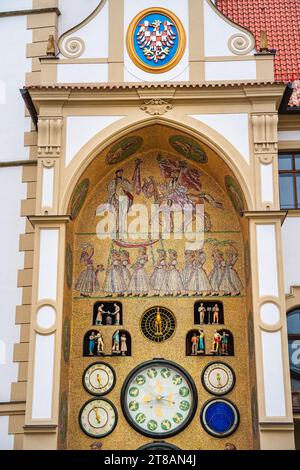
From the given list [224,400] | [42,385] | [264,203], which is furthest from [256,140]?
[42,385]

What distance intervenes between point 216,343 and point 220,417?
129 centimetres

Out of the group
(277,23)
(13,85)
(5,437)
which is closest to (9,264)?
(5,437)

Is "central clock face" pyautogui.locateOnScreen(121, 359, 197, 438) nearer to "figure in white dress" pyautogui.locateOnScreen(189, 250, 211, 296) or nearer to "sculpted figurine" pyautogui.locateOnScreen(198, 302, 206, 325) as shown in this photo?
"sculpted figurine" pyautogui.locateOnScreen(198, 302, 206, 325)

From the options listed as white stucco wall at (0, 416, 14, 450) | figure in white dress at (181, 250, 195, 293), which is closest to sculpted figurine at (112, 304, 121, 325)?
figure in white dress at (181, 250, 195, 293)

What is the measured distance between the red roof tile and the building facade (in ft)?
6.77

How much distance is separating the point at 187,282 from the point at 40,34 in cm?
588

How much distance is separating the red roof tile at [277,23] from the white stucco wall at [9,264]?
19.9 feet

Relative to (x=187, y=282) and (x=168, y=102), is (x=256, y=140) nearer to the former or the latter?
(x=168, y=102)

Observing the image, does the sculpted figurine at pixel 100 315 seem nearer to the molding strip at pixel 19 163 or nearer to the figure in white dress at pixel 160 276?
the figure in white dress at pixel 160 276

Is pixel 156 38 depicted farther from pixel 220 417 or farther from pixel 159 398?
pixel 220 417

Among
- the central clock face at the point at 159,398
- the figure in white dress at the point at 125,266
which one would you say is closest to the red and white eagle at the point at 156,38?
the figure in white dress at the point at 125,266

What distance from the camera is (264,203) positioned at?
14.7 meters
